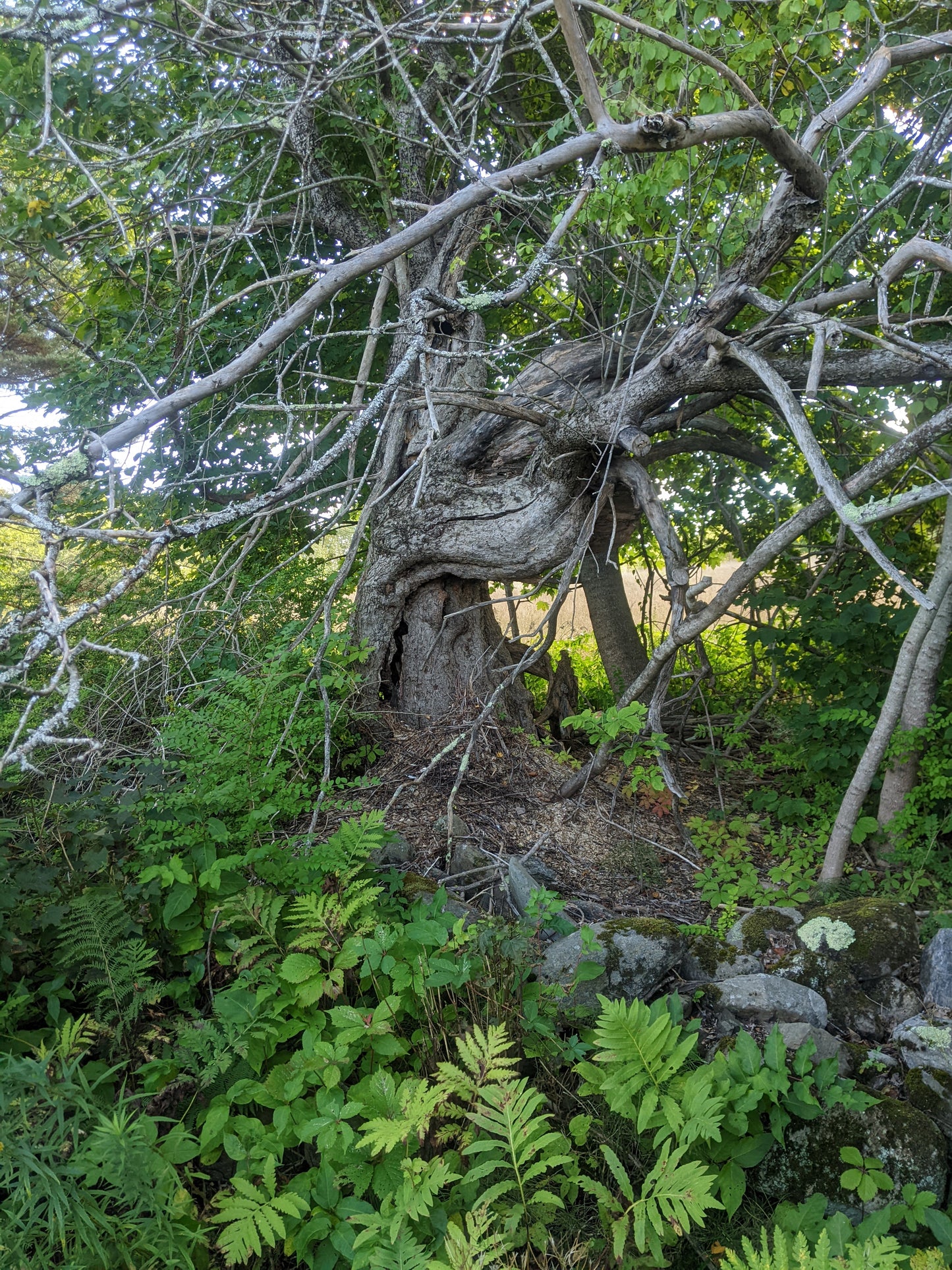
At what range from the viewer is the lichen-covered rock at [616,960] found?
2943 millimetres

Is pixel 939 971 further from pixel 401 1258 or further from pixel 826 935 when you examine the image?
pixel 401 1258

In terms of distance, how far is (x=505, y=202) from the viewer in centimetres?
550

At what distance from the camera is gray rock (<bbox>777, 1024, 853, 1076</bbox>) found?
2717 millimetres

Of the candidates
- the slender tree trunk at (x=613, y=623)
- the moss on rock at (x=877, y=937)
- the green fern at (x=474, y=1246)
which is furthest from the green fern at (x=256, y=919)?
the slender tree trunk at (x=613, y=623)

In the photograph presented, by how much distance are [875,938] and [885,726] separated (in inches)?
50.6

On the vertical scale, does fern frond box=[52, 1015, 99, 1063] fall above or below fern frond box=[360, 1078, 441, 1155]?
above

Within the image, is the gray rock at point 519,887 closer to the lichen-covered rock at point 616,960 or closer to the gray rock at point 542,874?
the gray rock at point 542,874

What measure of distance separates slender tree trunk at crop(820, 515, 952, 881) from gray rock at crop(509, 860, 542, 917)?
172 centimetres

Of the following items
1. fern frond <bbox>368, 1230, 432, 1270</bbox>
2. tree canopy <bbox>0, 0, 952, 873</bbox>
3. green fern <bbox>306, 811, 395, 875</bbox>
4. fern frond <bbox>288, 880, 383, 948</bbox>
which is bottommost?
fern frond <bbox>368, 1230, 432, 1270</bbox>

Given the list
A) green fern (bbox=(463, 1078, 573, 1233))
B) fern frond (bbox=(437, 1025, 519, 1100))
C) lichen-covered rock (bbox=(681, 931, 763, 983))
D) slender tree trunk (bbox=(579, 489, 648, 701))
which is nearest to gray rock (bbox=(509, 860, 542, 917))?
lichen-covered rock (bbox=(681, 931, 763, 983))

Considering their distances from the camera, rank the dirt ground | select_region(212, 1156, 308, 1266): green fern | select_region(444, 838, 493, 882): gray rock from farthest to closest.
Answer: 1. the dirt ground
2. select_region(444, 838, 493, 882): gray rock
3. select_region(212, 1156, 308, 1266): green fern

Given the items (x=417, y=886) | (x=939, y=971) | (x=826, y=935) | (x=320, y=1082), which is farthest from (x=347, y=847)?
(x=939, y=971)

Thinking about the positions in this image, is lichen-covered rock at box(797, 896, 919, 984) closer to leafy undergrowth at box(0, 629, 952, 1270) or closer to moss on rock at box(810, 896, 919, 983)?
moss on rock at box(810, 896, 919, 983)

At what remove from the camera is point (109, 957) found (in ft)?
8.75
